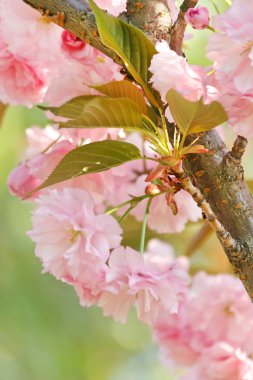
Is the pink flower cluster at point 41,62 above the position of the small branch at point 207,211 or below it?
above

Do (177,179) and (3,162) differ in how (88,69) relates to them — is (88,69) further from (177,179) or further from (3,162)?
(3,162)

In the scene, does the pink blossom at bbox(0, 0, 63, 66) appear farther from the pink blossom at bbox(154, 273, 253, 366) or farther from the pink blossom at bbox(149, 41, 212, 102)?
the pink blossom at bbox(154, 273, 253, 366)

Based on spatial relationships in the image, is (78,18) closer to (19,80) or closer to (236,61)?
(236,61)

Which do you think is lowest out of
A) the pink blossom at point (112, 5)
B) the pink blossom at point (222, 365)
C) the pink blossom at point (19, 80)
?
the pink blossom at point (222, 365)

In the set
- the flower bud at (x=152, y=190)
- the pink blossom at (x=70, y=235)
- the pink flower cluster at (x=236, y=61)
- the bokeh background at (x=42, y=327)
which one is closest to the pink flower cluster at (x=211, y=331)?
the pink blossom at (x=70, y=235)

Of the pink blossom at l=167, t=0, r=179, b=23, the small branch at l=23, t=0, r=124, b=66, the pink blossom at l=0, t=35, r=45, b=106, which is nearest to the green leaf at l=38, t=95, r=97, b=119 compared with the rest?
the small branch at l=23, t=0, r=124, b=66

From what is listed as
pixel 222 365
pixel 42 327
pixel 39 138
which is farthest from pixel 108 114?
pixel 42 327

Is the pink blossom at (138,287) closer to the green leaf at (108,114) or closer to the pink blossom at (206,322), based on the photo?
the green leaf at (108,114)
